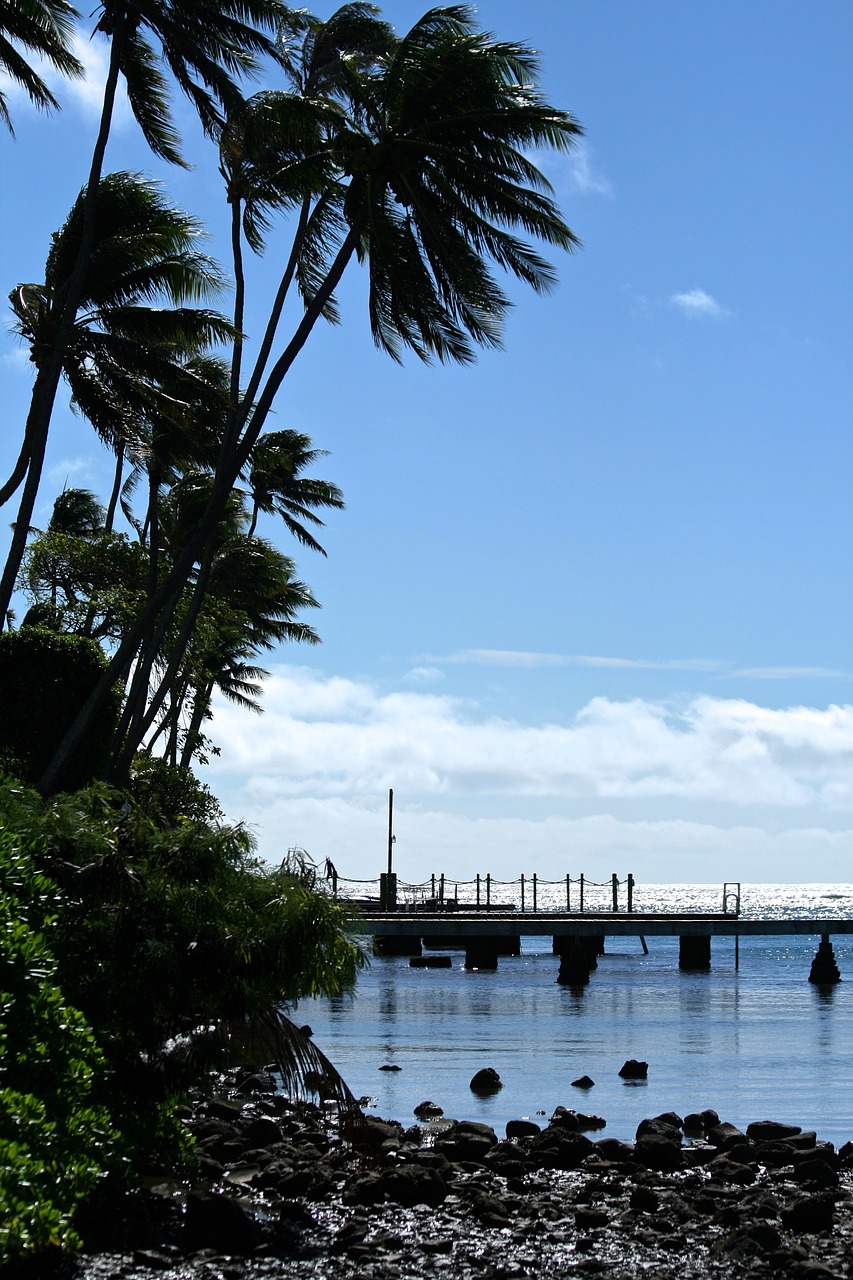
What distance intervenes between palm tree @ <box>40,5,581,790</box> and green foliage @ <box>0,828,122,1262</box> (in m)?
11.1

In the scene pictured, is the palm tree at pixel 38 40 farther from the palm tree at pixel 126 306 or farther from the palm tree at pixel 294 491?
the palm tree at pixel 294 491

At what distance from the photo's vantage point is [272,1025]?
1055 centimetres

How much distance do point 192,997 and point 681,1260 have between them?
4.09m

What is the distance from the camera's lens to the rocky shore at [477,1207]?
9453 mm

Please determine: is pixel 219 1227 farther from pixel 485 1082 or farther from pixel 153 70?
pixel 153 70

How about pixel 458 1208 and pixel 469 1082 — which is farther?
pixel 469 1082

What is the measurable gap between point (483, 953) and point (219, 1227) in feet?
142

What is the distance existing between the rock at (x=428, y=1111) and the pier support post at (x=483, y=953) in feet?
113

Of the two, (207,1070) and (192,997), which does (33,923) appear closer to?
(192,997)

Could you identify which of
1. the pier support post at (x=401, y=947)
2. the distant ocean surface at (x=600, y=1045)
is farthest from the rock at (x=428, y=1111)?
the pier support post at (x=401, y=947)

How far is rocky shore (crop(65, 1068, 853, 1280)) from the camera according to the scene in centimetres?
945

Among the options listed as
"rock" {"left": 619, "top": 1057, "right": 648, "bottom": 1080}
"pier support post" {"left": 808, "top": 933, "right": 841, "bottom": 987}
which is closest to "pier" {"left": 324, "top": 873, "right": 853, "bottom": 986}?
"pier support post" {"left": 808, "top": 933, "right": 841, "bottom": 987}

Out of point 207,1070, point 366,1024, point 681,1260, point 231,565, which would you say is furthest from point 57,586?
point 681,1260

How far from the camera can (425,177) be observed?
20531 mm
